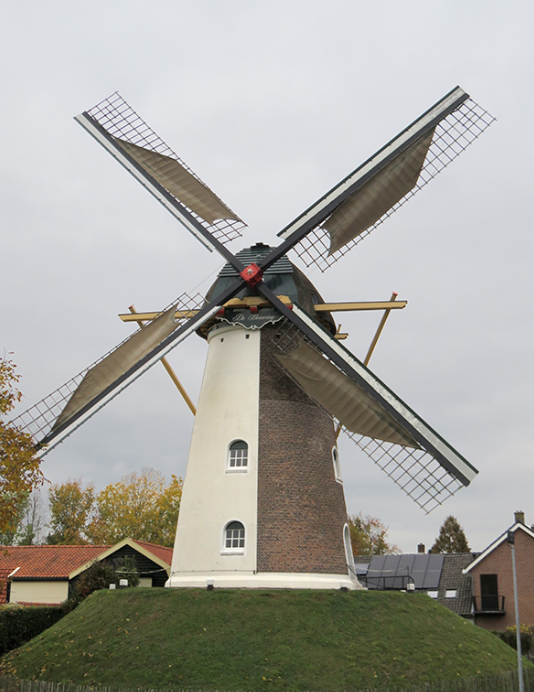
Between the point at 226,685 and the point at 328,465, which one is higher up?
the point at 328,465

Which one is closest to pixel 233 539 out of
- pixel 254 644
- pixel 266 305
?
pixel 254 644

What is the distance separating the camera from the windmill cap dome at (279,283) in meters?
19.1

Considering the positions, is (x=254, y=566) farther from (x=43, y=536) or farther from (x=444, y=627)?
(x=43, y=536)

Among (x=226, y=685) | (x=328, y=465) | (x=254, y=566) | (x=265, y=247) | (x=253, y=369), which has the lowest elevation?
(x=226, y=685)

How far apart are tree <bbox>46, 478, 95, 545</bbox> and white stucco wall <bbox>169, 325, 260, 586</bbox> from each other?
38376 millimetres

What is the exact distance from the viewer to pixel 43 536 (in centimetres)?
5981

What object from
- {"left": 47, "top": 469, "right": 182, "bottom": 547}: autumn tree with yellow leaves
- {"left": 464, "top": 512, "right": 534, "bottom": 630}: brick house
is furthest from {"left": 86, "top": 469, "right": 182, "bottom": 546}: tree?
{"left": 464, "top": 512, "right": 534, "bottom": 630}: brick house

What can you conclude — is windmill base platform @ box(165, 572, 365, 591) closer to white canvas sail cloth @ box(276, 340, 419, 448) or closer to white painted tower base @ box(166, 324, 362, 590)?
white painted tower base @ box(166, 324, 362, 590)

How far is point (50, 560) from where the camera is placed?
30.6m

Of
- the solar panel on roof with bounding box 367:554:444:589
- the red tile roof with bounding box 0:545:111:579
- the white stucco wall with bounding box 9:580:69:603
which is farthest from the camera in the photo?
the solar panel on roof with bounding box 367:554:444:589

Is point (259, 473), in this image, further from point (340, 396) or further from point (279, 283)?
point (279, 283)

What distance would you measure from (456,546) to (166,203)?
49.5 meters

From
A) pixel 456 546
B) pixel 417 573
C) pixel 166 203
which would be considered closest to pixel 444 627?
pixel 166 203

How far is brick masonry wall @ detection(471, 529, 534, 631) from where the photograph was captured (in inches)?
1200
